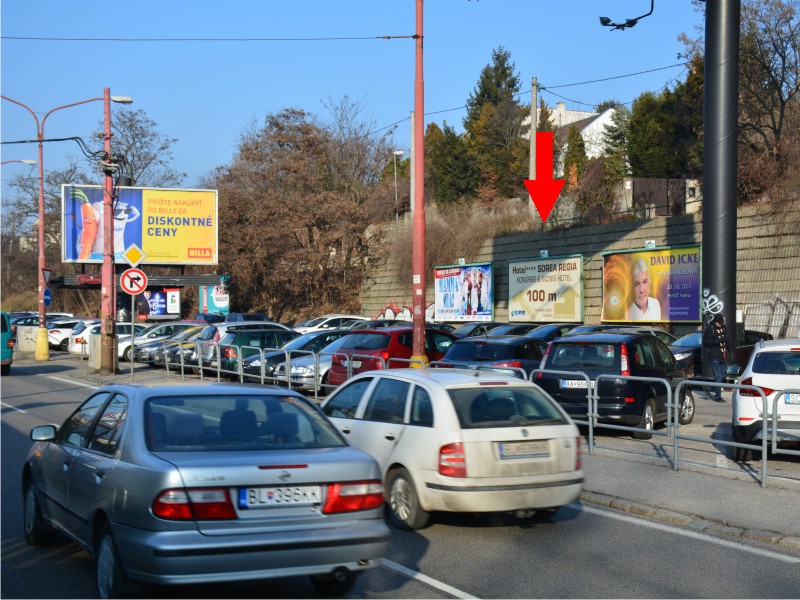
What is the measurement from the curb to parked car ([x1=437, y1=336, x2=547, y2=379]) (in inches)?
257

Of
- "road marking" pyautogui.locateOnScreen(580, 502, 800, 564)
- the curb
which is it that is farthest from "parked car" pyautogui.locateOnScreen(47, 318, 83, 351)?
"road marking" pyautogui.locateOnScreen(580, 502, 800, 564)

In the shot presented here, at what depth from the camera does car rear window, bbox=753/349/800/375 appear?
37.9 ft

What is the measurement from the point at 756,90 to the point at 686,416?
Result: 25.4m

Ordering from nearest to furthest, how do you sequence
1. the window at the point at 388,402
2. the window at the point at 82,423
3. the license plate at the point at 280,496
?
the license plate at the point at 280,496 < the window at the point at 82,423 < the window at the point at 388,402

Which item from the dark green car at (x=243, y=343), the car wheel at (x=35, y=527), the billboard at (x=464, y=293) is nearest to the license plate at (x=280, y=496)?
the car wheel at (x=35, y=527)

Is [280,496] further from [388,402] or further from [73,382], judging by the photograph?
[73,382]

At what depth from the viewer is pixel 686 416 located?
15.7 m

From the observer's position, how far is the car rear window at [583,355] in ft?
47.5

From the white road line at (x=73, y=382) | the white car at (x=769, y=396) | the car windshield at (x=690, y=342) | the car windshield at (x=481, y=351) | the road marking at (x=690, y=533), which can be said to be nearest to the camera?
the road marking at (x=690, y=533)

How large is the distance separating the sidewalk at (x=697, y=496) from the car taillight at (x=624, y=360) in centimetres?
188

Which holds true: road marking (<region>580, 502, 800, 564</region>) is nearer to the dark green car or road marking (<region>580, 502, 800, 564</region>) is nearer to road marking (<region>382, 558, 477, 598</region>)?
road marking (<region>382, 558, 477, 598</region>)

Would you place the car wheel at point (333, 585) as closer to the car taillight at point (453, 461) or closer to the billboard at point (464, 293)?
the car taillight at point (453, 461)

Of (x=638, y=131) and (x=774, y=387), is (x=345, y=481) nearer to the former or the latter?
(x=774, y=387)

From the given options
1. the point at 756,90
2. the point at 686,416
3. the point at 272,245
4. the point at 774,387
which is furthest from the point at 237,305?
the point at 774,387
